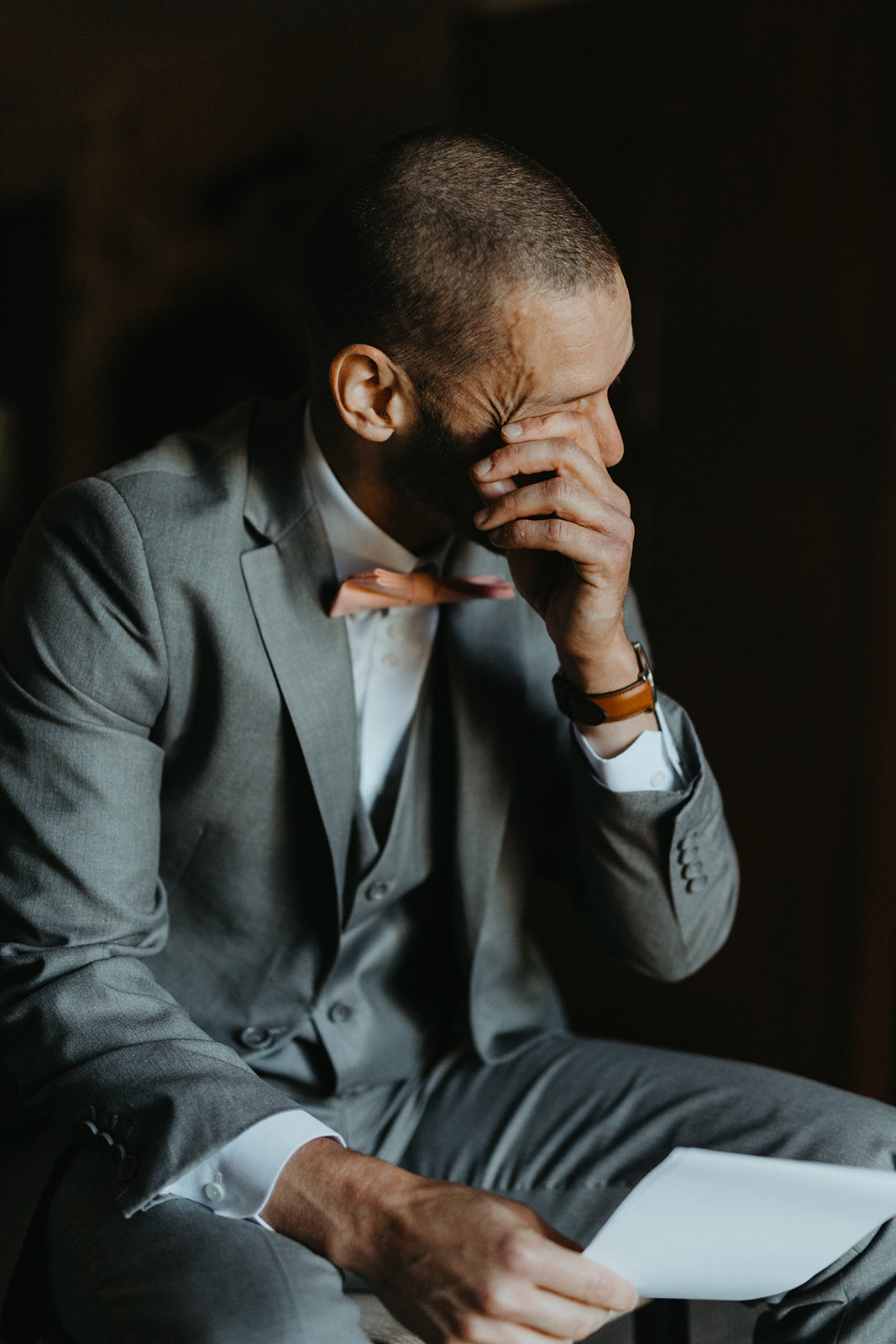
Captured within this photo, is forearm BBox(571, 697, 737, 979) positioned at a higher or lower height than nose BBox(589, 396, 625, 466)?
lower

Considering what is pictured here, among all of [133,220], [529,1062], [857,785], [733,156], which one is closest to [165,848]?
[529,1062]

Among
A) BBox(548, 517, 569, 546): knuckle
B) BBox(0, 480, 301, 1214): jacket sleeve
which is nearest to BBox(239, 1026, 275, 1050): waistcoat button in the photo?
BBox(0, 480, 301, 1214): jacket sleeve

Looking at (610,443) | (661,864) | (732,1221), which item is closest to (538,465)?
(610,443)

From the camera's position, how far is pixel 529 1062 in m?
1.37

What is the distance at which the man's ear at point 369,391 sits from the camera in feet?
3.86

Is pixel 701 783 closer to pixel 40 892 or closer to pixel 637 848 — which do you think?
pixel 637 848

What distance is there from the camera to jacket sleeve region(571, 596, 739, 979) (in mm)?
1227

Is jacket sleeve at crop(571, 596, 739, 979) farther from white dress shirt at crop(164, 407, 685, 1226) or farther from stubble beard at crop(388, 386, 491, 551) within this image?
stubble beard at crop(388, 386, 491, 551)

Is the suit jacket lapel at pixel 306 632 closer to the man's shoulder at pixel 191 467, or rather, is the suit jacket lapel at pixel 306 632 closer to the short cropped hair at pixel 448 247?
the man's shoulder at pixel 191 467

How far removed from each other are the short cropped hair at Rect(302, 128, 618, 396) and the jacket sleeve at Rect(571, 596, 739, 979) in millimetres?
434

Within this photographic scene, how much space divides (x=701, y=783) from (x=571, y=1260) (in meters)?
0.51

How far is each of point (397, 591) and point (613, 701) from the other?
0.81ft

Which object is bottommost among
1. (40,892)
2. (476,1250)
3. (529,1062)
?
(529,1062)

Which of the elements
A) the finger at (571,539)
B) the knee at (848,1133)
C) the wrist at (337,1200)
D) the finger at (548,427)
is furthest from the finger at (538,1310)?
the finger at (548,427)
